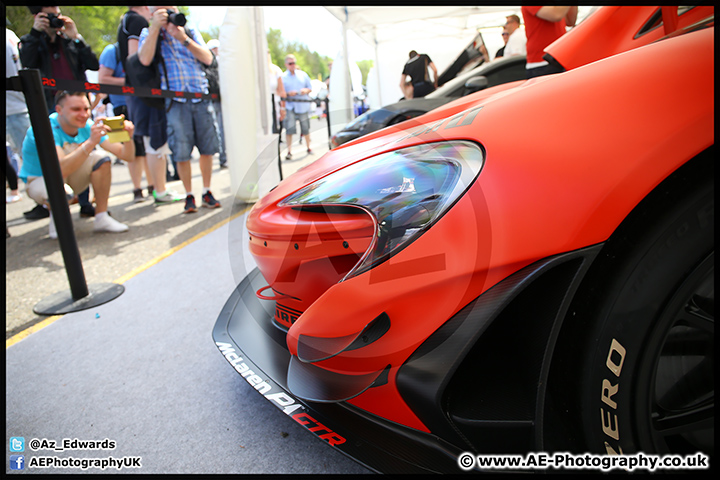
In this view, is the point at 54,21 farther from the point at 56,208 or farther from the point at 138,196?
the point at 56,208

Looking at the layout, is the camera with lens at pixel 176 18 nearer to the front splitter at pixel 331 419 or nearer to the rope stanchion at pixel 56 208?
the rope stanchion at pixel 56 208

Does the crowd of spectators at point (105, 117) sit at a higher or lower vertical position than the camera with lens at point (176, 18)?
lower

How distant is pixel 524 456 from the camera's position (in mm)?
900

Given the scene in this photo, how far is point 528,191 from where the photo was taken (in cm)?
81

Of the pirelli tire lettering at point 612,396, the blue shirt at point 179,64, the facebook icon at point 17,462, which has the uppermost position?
the blue shirt at point 179,64

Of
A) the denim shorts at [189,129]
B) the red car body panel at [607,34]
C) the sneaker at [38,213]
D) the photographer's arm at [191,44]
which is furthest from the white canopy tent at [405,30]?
the red car body panel at [607,34]

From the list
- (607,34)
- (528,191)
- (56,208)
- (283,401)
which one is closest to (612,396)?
(528,191)

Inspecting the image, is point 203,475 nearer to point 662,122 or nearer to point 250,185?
point 662,122

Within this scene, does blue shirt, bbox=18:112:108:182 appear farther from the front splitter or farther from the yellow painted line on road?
the front splitter

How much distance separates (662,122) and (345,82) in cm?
871

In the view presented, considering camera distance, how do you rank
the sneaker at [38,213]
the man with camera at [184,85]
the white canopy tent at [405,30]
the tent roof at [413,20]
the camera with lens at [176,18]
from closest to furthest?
1. the camera with lens at [176,18]
2. the man with camera at [184,85]
3. the sneaker at [38,213]
4. the tent roof at [413,20]
5. the white canopy tent at [405,30]

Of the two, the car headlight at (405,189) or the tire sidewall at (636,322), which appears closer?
the tire sidewall at (636,322)

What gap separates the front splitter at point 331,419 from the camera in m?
0.94

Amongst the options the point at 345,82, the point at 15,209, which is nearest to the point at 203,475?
the point at 15,209
